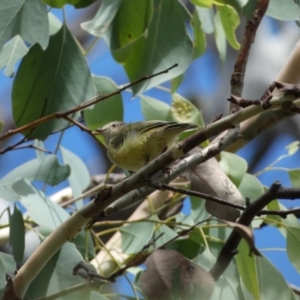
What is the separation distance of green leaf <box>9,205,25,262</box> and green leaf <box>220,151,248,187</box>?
1.22 feet

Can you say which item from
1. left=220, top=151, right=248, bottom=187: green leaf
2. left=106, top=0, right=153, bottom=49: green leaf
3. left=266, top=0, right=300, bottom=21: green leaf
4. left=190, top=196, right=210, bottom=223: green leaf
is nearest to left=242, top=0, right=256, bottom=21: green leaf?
left=266, top=0, right=300, bottom=21: green leaf

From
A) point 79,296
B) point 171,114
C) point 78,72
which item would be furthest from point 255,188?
point 79,296

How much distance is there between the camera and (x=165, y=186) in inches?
24.9

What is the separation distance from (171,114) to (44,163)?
347 mm

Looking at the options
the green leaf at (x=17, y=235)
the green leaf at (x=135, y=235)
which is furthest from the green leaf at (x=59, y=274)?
the green leaf at (x=135, y=235)

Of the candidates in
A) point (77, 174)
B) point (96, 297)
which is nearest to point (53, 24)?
point (77, 174)

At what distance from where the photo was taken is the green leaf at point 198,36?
137 cm

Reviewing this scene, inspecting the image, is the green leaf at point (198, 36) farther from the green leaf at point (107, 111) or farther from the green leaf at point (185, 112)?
the green leaf at point (107, 111)

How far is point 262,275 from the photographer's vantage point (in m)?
1.02

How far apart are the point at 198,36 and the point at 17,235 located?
0.64m

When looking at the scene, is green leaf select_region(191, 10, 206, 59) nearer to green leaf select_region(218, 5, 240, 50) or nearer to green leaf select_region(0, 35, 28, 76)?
green leaf select_region(218, 5, 240, 50)

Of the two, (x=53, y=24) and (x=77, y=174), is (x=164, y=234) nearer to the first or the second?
(x=77, y=174)

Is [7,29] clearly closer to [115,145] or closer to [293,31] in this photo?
[115,145]

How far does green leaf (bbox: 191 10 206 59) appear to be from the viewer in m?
1.37
